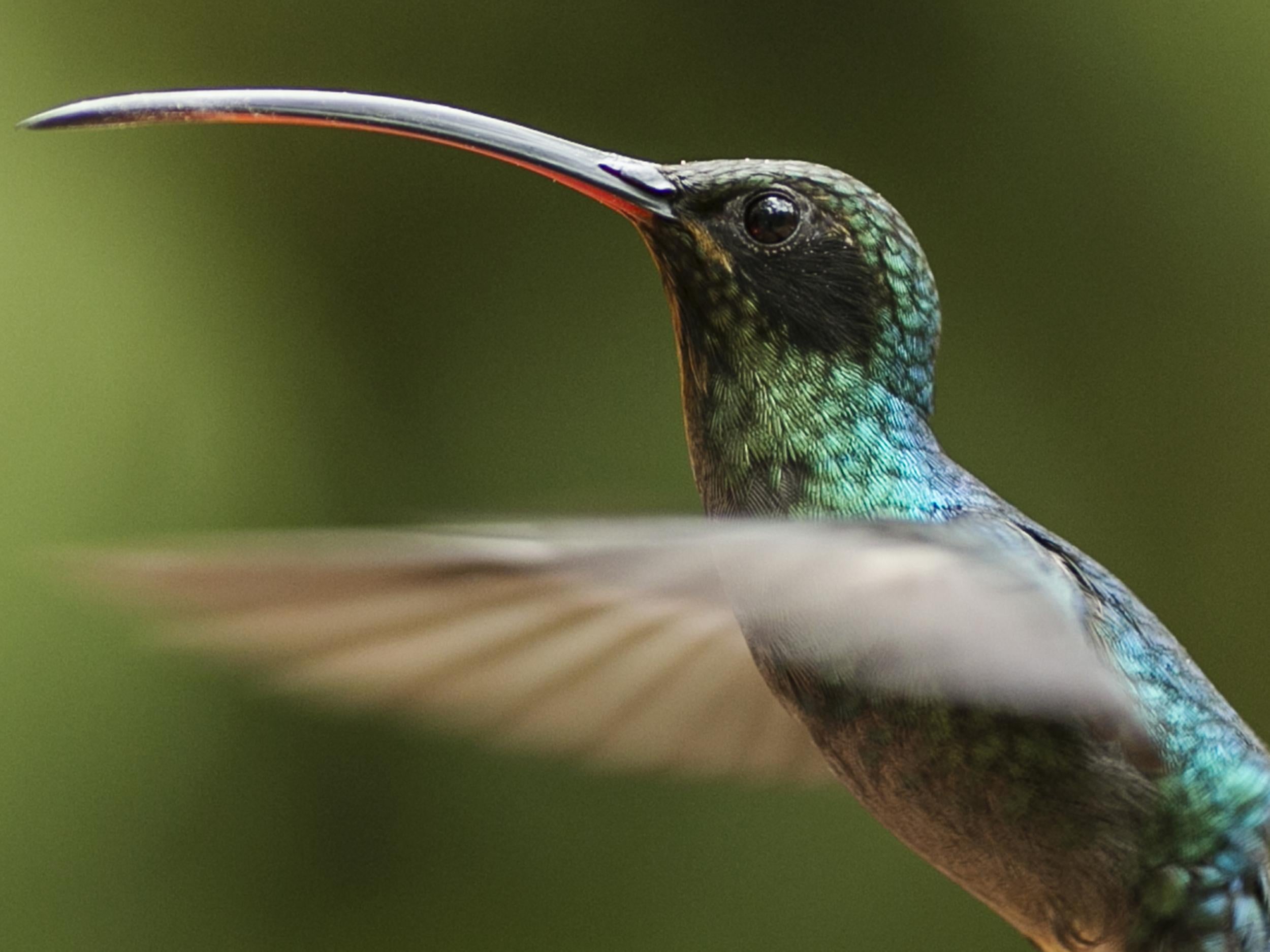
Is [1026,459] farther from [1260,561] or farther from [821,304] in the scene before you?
[821,304]

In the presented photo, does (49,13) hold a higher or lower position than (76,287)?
higher

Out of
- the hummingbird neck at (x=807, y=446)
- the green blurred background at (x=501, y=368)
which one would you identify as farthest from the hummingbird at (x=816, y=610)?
the green blurred background at (x=501, y=368)

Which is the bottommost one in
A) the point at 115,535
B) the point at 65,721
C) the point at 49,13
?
the point at 65,721

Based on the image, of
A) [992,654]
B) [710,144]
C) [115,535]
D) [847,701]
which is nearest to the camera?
[992,654]

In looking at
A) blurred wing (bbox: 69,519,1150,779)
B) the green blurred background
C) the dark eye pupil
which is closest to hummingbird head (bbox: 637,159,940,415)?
the dark eye pupil

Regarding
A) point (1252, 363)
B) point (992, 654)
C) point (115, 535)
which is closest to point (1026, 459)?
point (1252, 363)

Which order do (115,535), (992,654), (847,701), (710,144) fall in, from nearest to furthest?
Result: (992,654), (847,701), (115,535), (710,144)

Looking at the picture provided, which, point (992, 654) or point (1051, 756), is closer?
point (992, 654)
